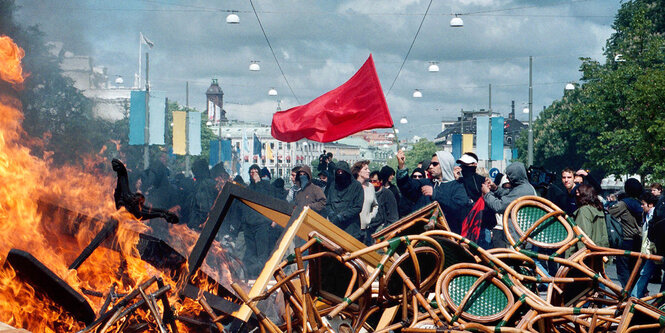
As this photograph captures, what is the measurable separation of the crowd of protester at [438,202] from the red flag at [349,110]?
0.65m

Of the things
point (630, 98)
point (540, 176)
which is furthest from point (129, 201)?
Answer: point (630, 98)

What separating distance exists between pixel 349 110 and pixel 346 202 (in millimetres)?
1375

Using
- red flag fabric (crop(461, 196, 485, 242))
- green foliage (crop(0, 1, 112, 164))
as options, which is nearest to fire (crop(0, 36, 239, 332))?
red flag fabric (crop(461, 196, 485, 242))

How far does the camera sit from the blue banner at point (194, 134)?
1238 inches

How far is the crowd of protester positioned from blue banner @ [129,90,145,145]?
9.18 m

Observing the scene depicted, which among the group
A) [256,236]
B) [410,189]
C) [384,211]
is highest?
[410,189]

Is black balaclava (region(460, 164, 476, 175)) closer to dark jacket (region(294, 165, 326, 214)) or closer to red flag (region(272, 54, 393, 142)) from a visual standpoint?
red flag (region(272, 54, 393, 142))

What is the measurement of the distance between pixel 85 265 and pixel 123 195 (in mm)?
580

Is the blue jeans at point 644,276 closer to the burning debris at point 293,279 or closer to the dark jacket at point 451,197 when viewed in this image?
the dark jacket at point 451,197

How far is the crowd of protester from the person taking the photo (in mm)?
8539

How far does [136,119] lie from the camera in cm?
2262

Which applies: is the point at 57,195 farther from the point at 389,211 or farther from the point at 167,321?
the point at 389,211

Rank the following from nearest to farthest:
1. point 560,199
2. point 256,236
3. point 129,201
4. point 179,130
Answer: point 129,201
point 560,199
point 256,236
point 179,130

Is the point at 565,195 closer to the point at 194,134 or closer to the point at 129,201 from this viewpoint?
the point at 129,201
